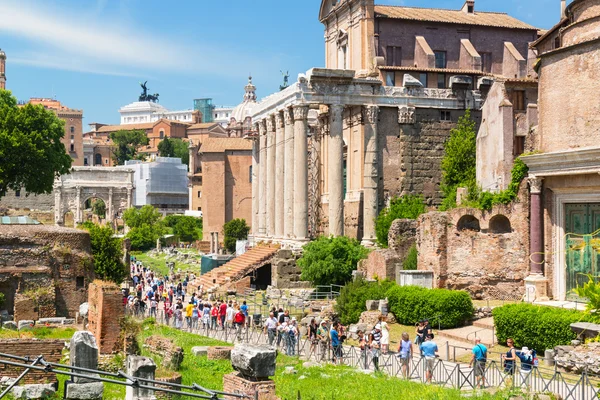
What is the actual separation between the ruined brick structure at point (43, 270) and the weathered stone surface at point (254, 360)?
1787 cm

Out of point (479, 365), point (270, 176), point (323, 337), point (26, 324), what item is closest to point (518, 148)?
point (323, 337)

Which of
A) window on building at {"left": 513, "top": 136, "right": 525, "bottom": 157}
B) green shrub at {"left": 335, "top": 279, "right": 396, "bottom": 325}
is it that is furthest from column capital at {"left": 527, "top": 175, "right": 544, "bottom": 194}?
green shrub at {"left": 335, "top": 279, "right": 396, "bottom": 325}

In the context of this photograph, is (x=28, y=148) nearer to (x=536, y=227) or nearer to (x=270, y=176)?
(x=270, y=176)

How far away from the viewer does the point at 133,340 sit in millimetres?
20859

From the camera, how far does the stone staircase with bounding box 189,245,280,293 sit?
3934 centimetres

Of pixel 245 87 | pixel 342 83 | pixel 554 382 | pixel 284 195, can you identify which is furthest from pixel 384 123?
pixel 245 87

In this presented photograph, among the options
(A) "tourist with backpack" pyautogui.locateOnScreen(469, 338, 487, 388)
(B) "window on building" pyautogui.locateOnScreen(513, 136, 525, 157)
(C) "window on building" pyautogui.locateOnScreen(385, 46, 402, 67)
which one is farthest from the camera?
(C) "window on building" pyautogui.locateOnScreen(385, 46, 402, 67)

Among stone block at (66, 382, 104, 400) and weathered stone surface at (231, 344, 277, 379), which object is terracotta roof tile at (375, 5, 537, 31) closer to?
stone block at (66, 382, 104, 400)

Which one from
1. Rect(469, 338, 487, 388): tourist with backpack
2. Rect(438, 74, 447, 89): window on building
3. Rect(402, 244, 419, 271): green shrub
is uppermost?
Rect(438, 74, 447, 89): window on building

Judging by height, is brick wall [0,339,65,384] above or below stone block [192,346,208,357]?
above

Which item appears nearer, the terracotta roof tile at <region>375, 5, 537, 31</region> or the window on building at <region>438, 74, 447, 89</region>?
the window on building at <region>438, 74, 447, 89</region>

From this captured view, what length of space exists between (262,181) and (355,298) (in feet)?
68.0

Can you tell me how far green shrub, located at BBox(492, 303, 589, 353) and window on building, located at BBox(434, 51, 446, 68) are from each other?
81.2ft

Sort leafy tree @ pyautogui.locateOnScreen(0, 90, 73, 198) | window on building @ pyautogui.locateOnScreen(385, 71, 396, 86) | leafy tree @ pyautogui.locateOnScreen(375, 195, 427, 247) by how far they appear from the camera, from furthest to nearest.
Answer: leafy tree @ pyautogui.locateOnScreen(0, 90, 73, 198) < window on building @ pyautogui.locateOnScreen(385, 71, 396, 86) < leafy tree @ pyautogui.locateOnScreen(375, 195, 427, 247)
